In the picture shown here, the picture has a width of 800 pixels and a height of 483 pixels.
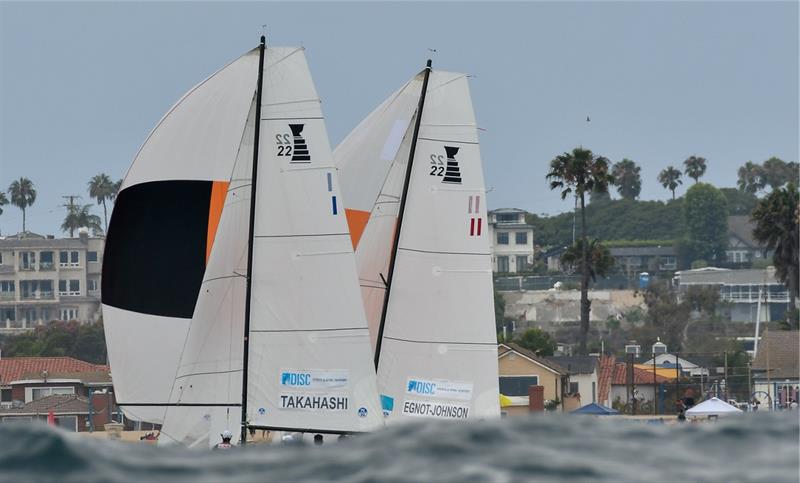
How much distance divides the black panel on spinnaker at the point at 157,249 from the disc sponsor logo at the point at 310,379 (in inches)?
133

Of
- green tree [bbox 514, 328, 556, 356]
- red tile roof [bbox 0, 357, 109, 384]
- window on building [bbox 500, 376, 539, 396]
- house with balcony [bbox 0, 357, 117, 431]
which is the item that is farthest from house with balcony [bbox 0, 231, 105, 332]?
window on building [bbox 500, 376, 539, 396]

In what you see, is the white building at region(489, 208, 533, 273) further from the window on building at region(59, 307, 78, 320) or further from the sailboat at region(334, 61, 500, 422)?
the sailboat at region(334, 61, 500, 422)

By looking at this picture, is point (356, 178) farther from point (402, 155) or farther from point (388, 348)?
point (388, 348)

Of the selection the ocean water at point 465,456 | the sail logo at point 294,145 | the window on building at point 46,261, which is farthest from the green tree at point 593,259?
the window on building at point 46,261

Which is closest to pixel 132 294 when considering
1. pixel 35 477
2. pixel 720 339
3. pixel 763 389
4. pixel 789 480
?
pixel 35 477

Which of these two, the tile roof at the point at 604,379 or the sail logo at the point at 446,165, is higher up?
the sail logo at the point at 446,165

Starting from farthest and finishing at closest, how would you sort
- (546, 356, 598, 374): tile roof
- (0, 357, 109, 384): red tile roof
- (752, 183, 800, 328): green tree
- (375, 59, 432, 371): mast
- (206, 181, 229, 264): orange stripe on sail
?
(752, 183, 800, 328): green tree → (0, 357, 109, 384): red tile roof → (546, 356, 598, 374): tile roof → (375, 59, 432, 371): mast → (206, 181, 229, 264): orange stripe on sail

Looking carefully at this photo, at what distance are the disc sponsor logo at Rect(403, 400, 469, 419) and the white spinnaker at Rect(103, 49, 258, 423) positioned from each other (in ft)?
15.1

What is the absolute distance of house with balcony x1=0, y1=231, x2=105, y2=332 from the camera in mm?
160750

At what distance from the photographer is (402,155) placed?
37.2 meters

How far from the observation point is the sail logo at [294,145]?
3272 centimetres

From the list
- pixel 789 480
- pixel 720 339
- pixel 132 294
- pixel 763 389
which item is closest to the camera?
pixel 789 480

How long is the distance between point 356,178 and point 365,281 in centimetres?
246

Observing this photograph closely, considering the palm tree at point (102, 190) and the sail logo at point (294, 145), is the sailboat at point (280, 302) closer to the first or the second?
the sail logo at point (294, 145)
